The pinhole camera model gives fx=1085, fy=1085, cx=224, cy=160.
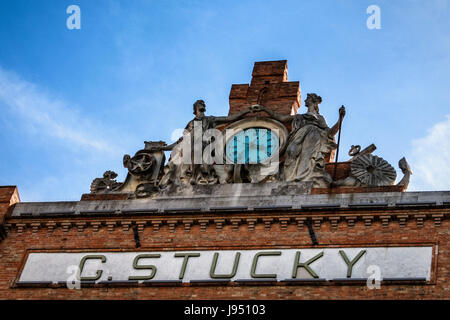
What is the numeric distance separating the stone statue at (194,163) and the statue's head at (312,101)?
1600 mm

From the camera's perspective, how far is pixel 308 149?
28.0m

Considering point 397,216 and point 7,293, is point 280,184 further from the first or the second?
point 7,293

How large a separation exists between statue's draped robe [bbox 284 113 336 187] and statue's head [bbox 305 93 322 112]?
1.53ft

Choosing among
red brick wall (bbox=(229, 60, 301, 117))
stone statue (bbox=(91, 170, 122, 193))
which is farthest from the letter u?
red brick wall (bbox=(229, 60, 301, 117))

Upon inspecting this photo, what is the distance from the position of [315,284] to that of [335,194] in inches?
104

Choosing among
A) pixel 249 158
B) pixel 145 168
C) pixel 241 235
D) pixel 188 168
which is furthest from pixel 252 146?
pixel 241 235

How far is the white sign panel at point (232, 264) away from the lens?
80.7 ft

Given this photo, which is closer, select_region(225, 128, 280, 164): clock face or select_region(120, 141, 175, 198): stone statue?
select_region(120, 141, 175, 198): stone statue

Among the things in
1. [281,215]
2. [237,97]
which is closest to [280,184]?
[281,215]

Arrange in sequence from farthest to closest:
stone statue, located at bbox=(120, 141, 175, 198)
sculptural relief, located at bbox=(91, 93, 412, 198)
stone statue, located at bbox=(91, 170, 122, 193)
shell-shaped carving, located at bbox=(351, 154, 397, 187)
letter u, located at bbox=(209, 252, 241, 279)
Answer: stone statue, located at bbox=(91, 170, 122, 193), stone statue, located at bbox=(120, 141, 175, 198), sculptural relief, located at bbox=(91, 93, 412, 198), shell-shaped carving, located at bbox=(351, 154, 397, 187), letter u, located at bbox=(209, 252, 241, 279)

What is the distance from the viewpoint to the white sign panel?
968 inches

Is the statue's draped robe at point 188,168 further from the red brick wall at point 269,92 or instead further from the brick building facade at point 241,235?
the red brick wall at point 269,92

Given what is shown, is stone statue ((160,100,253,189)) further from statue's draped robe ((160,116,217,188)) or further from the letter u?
the letter u

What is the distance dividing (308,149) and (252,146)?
173 cm
